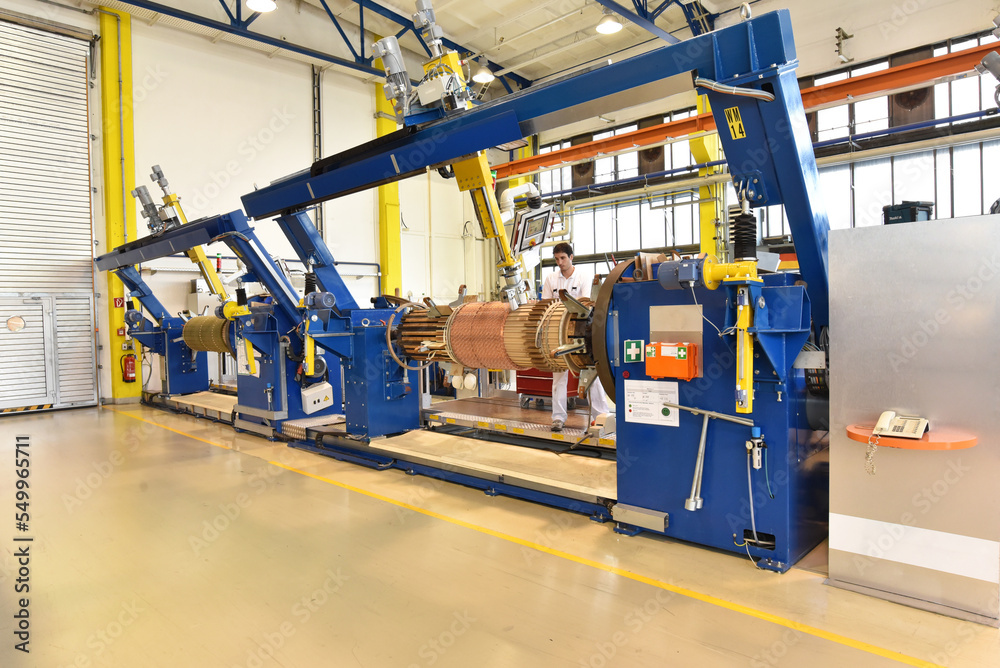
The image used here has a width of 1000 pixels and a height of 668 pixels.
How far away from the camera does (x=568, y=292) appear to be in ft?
16.7

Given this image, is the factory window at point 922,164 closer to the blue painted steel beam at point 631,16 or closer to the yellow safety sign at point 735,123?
the blue painted steel beam at point 631,16

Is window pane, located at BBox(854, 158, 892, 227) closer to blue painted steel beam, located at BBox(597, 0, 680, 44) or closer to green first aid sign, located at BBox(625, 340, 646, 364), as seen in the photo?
blue painted steel beam, located at BBox(597, 0, 680, 44)

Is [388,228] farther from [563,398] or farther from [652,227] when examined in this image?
[563,398]

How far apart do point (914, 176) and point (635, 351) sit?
9.85 metres

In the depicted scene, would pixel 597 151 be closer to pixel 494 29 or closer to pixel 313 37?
pixel 494 29

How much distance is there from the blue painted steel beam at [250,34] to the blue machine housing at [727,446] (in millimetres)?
10148

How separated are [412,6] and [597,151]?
5741 mm

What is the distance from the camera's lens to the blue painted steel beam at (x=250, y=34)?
9.55m

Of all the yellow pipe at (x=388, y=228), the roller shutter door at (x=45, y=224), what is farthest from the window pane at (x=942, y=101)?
the roller shutter door at (x=45, y=224)

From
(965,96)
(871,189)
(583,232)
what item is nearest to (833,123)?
(871,189)

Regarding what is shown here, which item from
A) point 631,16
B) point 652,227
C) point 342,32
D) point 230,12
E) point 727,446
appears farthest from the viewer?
point 652,227

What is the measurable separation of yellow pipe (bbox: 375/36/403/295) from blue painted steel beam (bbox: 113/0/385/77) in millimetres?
1012

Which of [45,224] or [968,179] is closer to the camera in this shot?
[45,224]

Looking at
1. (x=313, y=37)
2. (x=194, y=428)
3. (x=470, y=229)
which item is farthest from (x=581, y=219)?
(x=194, y=428)
